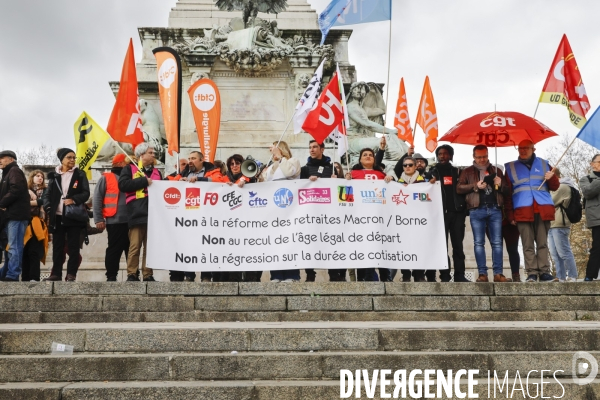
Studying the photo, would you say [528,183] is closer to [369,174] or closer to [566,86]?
[566,86]

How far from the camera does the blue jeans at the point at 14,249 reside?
30.9ft

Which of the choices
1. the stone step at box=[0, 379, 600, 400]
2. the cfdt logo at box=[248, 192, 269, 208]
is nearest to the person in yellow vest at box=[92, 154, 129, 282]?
the cfdt logo at box=[248, 192, 269, 208]

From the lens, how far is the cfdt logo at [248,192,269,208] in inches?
386

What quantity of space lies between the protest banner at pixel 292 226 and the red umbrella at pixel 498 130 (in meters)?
1.24

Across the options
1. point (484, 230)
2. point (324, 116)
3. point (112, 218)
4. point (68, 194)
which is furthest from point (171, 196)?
point (484, 230)

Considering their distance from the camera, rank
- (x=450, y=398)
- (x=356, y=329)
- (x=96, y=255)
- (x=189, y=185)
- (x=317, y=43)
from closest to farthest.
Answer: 1. (x=450, y=398)
2. (x=356, y=329)
3. (x=189, y=185)
4. (x=96, y=255)
5. (x=317, y=43)

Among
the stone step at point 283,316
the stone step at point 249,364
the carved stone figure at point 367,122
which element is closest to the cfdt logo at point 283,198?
the stone step at point 283,316

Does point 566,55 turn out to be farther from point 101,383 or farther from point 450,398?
point 101,383

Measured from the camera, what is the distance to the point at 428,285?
847cm

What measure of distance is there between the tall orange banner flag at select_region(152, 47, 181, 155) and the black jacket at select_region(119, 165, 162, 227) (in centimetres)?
109

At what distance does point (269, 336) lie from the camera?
6.13 m

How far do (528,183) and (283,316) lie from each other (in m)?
4.53

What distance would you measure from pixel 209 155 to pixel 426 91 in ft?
13.8

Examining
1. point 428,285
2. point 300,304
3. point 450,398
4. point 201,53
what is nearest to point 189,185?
point 300,304
